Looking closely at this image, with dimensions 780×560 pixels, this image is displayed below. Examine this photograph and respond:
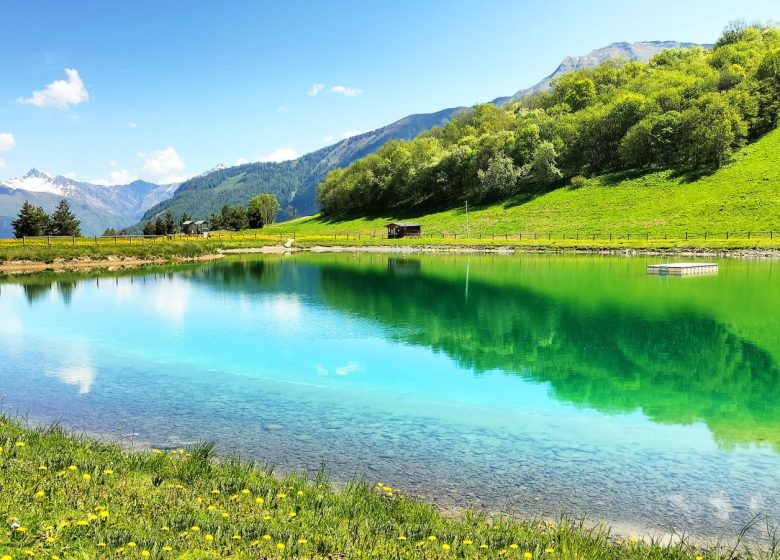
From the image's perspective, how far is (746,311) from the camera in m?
35.5

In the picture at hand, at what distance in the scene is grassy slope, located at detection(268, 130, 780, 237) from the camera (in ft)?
334

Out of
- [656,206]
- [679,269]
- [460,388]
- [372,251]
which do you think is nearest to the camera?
[460,388]

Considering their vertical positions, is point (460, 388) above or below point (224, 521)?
below

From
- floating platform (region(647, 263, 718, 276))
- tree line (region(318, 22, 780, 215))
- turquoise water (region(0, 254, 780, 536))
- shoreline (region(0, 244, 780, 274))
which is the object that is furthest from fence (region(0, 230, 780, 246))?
turquoise water (region(0, 254, 780, 536))

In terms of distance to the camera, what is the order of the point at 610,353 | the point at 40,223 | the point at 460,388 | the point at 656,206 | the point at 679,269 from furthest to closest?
the point at 40,223
the point at 656,206
the point at 679,269
the point at 610,353
the point at 460,388

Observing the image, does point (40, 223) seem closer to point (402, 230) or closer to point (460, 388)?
point (402, 230)

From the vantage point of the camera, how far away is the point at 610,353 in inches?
1000

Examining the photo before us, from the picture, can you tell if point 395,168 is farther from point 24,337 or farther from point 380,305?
point 24,337

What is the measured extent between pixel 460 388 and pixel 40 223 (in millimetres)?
141172

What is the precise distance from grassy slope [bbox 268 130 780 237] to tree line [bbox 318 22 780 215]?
6671mm

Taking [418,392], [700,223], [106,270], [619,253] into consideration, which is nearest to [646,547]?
[418,392]

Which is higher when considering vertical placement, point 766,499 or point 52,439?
point 52,439

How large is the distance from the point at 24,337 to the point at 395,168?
537ft

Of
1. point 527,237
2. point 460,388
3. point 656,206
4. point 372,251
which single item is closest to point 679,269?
point 460,388
